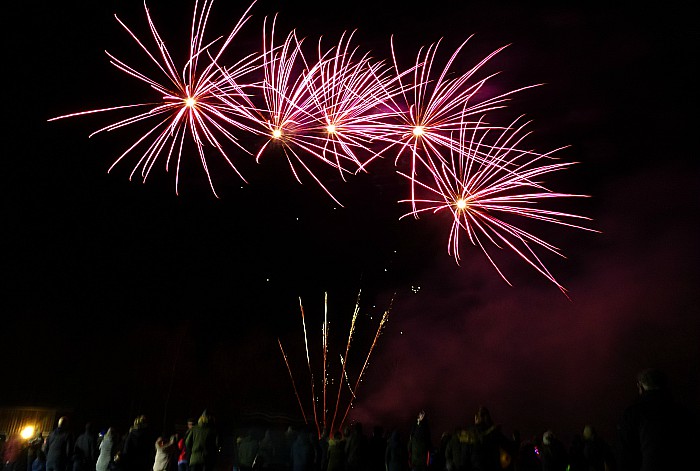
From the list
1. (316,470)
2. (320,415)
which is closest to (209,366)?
(320,415)

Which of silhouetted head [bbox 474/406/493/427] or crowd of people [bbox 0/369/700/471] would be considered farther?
silhouetted head [bbox 474/406/493/427]

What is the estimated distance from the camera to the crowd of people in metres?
4.12

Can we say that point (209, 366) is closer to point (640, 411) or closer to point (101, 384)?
point (101, 384)

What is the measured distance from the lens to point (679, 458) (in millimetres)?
4031

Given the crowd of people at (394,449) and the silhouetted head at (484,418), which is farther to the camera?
the silhouetted head at (484,418)

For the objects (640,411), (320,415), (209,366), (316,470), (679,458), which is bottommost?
(679,458)

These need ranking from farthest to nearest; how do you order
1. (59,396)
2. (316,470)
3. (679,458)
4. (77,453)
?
(59,396)
(316,470)
(77,453)
(679,458)

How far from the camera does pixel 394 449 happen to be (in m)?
10.8

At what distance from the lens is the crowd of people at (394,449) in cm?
412

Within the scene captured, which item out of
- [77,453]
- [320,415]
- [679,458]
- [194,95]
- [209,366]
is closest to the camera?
[679,458]

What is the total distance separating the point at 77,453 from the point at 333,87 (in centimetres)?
882

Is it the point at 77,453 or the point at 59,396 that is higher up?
the point at 59,396

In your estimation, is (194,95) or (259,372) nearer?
(194,95)

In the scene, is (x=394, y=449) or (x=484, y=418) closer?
(x=484, y=418)
